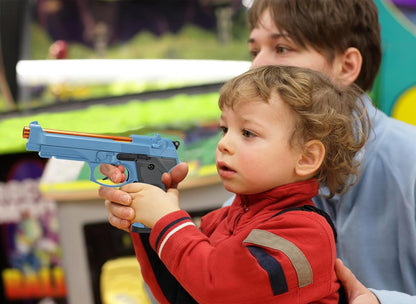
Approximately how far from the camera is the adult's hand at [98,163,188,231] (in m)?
0.74

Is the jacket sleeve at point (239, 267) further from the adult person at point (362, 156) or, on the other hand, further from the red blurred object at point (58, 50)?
the red blurred object at point (58, 50)

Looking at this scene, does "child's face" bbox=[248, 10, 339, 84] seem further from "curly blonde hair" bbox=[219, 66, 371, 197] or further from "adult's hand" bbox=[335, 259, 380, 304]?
"adult's hand" bbox=[335, 259, 380, 304]

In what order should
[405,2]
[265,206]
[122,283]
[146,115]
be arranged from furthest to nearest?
[405,2] < [146,115] < [122,283] < [265,206]

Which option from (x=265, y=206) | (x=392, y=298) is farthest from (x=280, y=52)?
(x=392, y=298)

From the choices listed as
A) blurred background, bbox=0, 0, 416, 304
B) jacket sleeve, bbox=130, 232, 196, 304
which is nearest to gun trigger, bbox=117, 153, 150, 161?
jacket sleeve, bbox=130, 232, 196, 304

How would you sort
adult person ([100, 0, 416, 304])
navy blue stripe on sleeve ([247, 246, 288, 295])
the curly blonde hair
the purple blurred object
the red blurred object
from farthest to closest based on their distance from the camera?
the red blurred object
the purple blurred object
adult person ([100, 0, 416, 304])
the curly blonde hair
navy blue stripe on sleeve ([247, 246, 288, 295])

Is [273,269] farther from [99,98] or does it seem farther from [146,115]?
[99,98]

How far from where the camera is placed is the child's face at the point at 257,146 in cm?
74

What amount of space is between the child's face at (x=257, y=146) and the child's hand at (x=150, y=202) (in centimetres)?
9

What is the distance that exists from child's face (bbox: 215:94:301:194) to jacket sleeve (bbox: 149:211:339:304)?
0.09 metres

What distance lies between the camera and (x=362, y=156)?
941 millimetres

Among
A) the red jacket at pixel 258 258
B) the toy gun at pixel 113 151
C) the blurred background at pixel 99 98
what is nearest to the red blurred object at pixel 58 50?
the blurred background at pixel 99 98

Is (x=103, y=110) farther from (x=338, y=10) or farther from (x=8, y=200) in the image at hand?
(x=338, y=10)

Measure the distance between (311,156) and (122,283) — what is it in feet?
4.25
